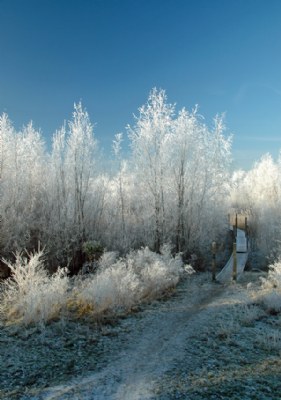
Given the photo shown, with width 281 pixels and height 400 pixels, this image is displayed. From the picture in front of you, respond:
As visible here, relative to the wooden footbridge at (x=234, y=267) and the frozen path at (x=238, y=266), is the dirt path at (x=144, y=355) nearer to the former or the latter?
the wooden footbridge at (x=234, y=267)

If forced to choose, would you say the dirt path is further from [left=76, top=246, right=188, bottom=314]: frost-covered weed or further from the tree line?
the tree line

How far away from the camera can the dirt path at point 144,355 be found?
13.0 ft

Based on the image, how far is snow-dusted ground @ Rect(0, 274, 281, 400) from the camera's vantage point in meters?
4.00

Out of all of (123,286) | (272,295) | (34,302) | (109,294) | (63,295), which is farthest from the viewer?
(272,295)

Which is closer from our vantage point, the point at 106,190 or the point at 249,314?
the point at 249,314

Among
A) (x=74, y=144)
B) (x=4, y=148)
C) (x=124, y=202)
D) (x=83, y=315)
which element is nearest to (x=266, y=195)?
(x=124, y=202)

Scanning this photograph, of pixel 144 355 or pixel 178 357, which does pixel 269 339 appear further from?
pixel 144 355

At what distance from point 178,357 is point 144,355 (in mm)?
Result: 514

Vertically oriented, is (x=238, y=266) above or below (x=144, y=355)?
above

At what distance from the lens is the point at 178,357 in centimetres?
508

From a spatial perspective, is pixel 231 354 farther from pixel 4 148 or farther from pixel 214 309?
pixel 4 148

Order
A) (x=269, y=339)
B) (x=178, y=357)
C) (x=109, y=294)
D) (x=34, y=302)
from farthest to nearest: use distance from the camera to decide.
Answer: (x=109, y=294), (x=34, y=302), (x=269, y=339), (x=178, y=357)

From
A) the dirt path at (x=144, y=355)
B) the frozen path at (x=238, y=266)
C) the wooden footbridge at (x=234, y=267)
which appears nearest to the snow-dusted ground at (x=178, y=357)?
the dirt path at (x=144, y=355)

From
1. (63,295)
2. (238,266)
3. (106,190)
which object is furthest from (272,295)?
(106,190)
